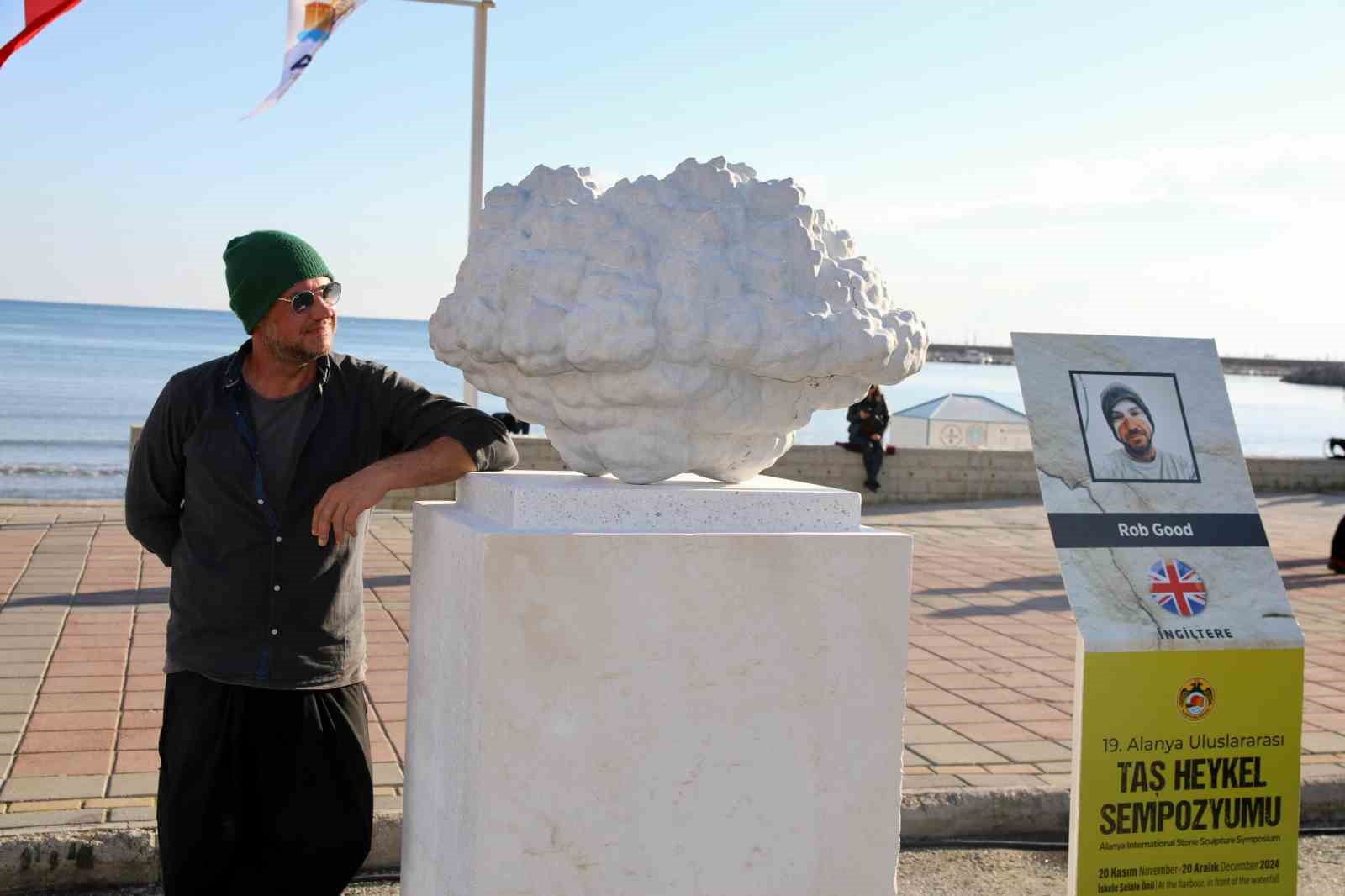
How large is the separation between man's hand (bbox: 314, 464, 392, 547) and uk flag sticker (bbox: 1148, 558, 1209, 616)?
197 centimetres

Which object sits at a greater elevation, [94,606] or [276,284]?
[276,284]

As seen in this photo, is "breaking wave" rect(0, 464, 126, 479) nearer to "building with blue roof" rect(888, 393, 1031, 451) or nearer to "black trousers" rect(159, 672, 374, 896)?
"building with blue roof" rect(888, 393, 1031, 451)

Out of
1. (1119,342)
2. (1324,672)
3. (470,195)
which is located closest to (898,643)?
(1119,342)

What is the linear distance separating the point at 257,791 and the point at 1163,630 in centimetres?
222

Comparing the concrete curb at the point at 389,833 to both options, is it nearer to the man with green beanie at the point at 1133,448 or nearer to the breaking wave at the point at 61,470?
the man with green beanie at the point at 1133,448

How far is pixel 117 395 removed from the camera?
39062mm

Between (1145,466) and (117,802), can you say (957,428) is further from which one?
(117,802)

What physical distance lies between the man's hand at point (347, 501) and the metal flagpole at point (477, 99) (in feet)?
21.9

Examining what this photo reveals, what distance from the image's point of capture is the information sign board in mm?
3469

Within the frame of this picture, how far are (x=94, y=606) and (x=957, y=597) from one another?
4.80 meters

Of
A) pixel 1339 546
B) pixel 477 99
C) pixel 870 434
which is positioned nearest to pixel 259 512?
pixel 477 99

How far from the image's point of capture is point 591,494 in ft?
8.84

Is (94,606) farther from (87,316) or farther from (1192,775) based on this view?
(87,316)

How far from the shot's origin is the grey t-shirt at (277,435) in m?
2.96
